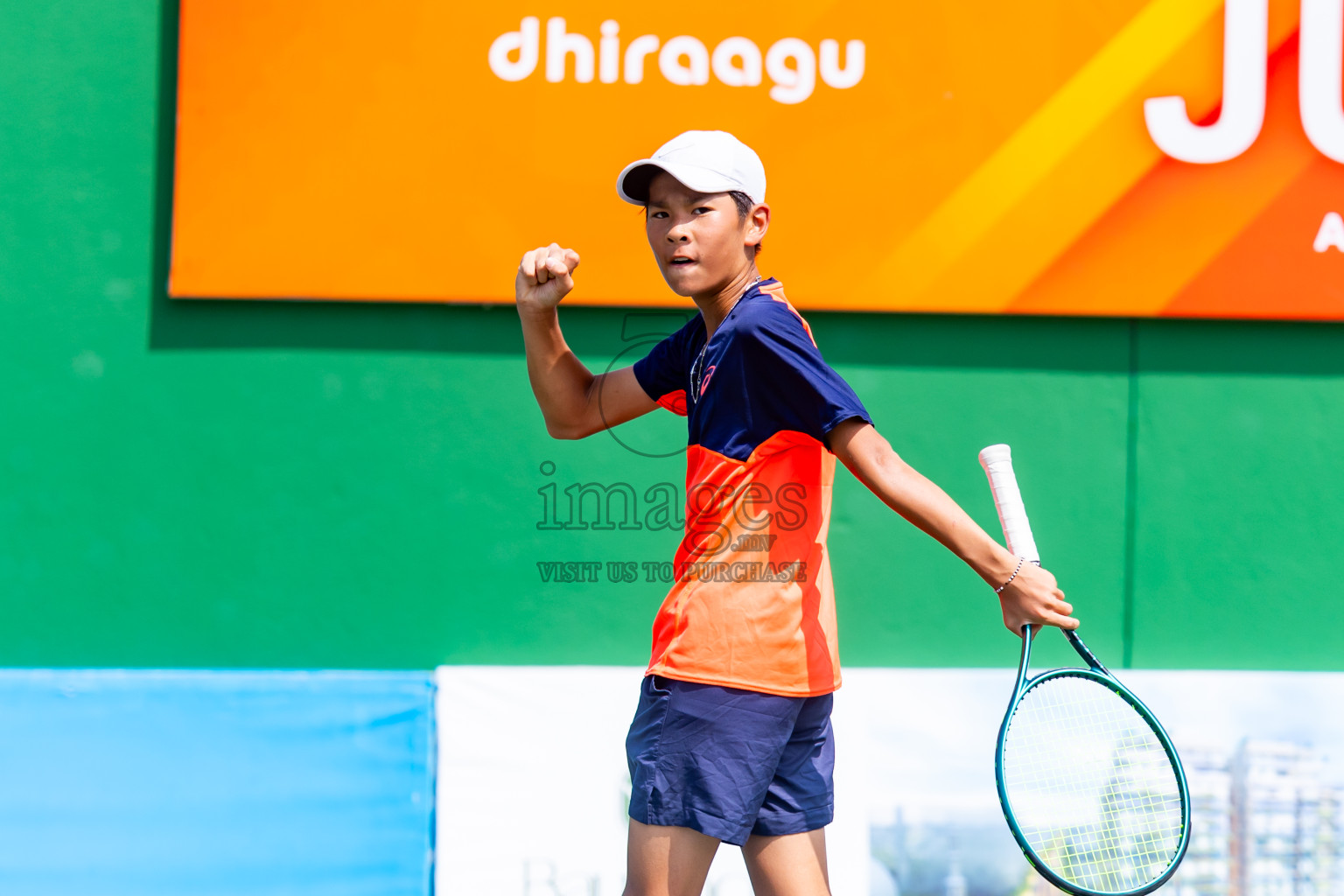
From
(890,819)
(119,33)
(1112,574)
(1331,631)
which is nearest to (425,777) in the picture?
(890,819)

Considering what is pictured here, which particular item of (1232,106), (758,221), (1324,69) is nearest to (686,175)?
(758,221)

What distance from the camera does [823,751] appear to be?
215cm

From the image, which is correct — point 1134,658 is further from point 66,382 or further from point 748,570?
point 66,382

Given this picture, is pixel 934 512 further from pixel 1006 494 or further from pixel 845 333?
pixel 845 333

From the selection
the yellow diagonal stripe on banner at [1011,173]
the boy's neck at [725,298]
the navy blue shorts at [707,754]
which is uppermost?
the yellow diagonal stripe on banner at [1011,173]

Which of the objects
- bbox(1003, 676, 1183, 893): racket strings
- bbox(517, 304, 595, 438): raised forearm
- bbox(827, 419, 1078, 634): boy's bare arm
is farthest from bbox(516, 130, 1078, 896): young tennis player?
bbox(1003, 676, 1183, 893): racket strings

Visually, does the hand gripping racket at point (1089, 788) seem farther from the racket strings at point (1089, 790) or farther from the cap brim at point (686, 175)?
the cap brim at point (686, 175)

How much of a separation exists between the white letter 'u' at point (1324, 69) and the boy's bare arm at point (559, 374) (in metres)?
2.48

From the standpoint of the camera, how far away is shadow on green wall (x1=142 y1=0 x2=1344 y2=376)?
3.49 meters

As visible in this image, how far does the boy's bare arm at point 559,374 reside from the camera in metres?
2.28

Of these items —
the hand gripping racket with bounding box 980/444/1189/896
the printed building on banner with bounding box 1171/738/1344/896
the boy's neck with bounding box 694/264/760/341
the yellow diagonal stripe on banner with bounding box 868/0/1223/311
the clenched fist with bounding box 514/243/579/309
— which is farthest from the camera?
the yellow diagonal stripe on banner with bounding box 868/0/1223/311

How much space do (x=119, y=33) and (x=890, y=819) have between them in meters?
3.36

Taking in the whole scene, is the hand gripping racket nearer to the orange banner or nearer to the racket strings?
the racket strings

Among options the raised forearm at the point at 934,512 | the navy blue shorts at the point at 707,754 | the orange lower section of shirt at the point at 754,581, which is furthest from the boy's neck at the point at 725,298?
the navy blue shorts at the point at 707,754
